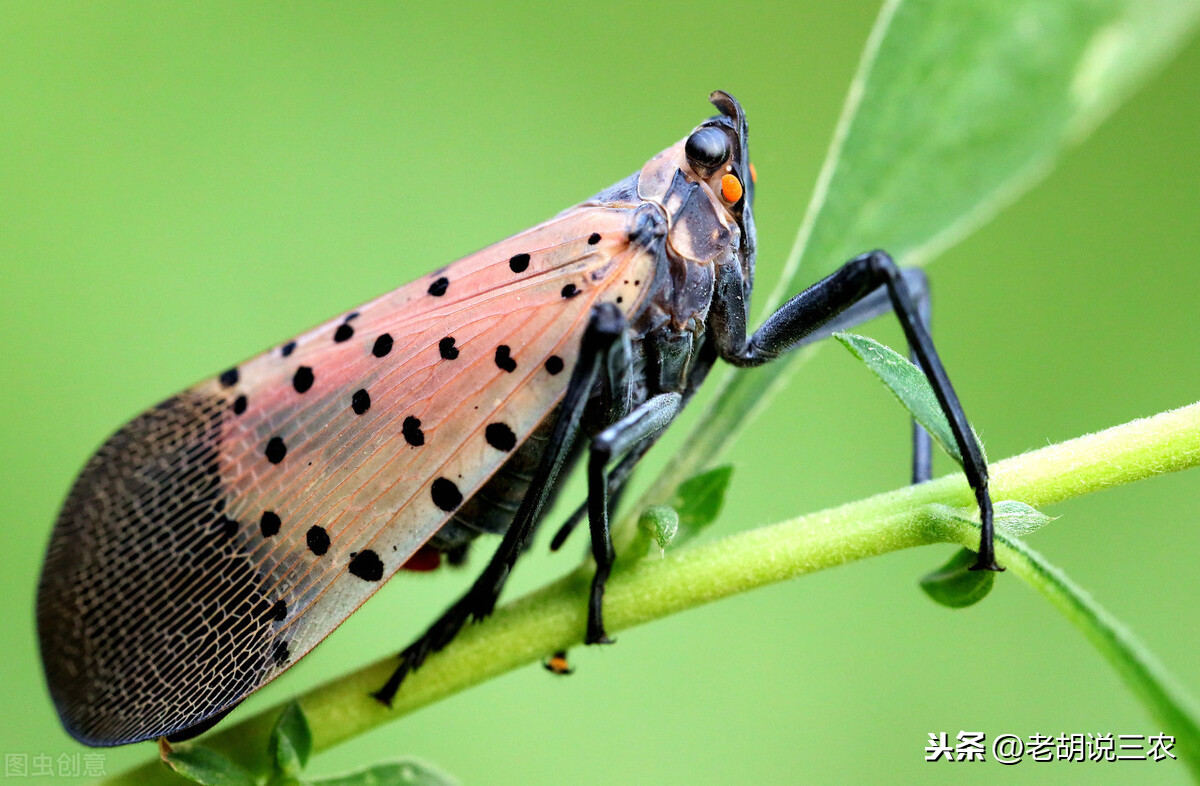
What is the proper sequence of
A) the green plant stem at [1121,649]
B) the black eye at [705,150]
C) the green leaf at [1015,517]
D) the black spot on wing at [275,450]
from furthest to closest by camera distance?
the black eye at [705,150]
the black spot on wing at [275,450]
the green leaf at [1015,517]
the green plant stem at [1121,649]

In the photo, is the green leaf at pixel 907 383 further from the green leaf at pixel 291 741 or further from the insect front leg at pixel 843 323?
the green leaf at pixel 291 741

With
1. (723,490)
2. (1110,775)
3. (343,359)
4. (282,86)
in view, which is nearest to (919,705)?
(1110,775)

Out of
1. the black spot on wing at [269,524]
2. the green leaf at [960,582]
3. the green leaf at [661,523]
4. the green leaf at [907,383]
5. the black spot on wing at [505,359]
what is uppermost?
the green leaf at [907,383]

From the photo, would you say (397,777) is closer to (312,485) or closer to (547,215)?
(312,485)

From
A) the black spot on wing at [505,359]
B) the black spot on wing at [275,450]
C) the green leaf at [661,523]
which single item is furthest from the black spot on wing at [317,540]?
the green leaf at [661,523]

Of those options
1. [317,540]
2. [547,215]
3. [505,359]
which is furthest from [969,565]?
[547,215]

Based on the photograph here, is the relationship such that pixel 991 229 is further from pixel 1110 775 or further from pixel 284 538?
pixel 284 538
